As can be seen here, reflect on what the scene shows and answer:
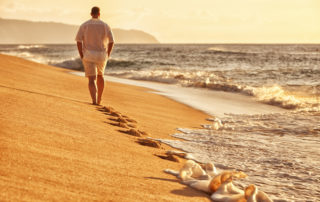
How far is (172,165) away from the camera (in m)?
3.51

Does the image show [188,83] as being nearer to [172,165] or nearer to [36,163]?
[172,165]

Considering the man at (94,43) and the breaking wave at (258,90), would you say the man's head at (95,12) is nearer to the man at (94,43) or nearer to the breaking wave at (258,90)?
the man at (94,43)

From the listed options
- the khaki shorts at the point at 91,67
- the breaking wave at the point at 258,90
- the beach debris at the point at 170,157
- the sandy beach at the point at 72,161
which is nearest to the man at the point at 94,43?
the khaki shorts at the point at 91,67

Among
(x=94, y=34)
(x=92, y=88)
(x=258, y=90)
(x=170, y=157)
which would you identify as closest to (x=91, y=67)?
(x=92, y=88)

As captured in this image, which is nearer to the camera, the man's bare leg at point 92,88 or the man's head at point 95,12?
the man's head at point 95,12

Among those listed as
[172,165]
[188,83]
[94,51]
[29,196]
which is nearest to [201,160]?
[172,165]

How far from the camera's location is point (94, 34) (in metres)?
6.02

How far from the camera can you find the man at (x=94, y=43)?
602 centimetres

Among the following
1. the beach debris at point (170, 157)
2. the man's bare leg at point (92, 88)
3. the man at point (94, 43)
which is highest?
the man at point (94, 43)

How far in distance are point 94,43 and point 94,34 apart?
0.49 ft

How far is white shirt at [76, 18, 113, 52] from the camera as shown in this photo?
6008 millimetres

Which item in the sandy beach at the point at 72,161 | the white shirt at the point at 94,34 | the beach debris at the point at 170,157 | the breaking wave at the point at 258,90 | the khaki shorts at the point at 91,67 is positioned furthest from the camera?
the breaking wave at the point at 258,90

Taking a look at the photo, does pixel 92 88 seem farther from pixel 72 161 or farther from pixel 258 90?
pixel 258 90

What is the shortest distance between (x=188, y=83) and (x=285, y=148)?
472 inches
